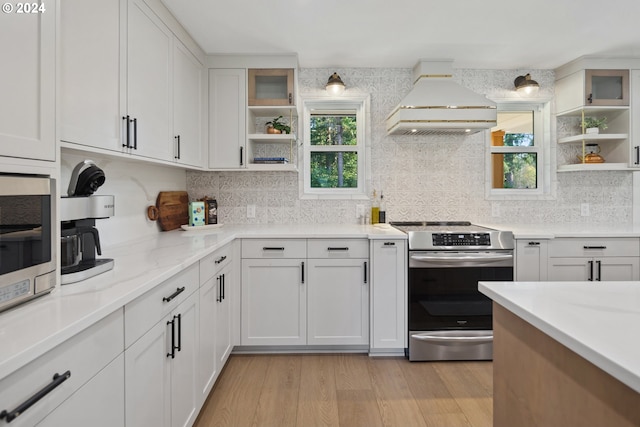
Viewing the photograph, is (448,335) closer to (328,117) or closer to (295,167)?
(295,167)

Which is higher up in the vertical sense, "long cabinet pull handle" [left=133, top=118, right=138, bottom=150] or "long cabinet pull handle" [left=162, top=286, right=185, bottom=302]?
"long cabinet pull handle" [left=133, top=118, right=138, bottom=150]

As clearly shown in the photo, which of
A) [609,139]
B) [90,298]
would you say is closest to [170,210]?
[90,298]

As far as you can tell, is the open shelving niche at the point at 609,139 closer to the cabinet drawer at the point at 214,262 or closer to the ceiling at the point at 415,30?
the ceiling at the point at 415,30

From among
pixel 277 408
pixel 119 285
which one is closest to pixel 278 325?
pixel 277 408

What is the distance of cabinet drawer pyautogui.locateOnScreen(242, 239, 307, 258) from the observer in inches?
106

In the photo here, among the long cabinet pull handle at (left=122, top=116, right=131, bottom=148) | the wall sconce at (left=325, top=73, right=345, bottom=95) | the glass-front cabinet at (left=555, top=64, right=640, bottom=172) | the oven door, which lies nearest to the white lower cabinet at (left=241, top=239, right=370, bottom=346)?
the oven door

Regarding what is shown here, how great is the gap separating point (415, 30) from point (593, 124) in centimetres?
194

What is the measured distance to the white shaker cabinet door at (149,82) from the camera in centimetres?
186

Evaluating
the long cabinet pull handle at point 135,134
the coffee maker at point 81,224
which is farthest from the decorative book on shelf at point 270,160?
the coffee maker at point 81,224

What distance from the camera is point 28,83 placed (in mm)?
1036

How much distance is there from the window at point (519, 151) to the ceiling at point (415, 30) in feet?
1.51

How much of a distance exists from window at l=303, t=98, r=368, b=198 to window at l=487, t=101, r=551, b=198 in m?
1.30

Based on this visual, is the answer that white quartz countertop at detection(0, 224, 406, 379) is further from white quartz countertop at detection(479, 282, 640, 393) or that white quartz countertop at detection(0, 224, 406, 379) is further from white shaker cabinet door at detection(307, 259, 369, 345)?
white quartz countertop at detection(479, 282, 640, 393)

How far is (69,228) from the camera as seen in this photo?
52.0 inches
